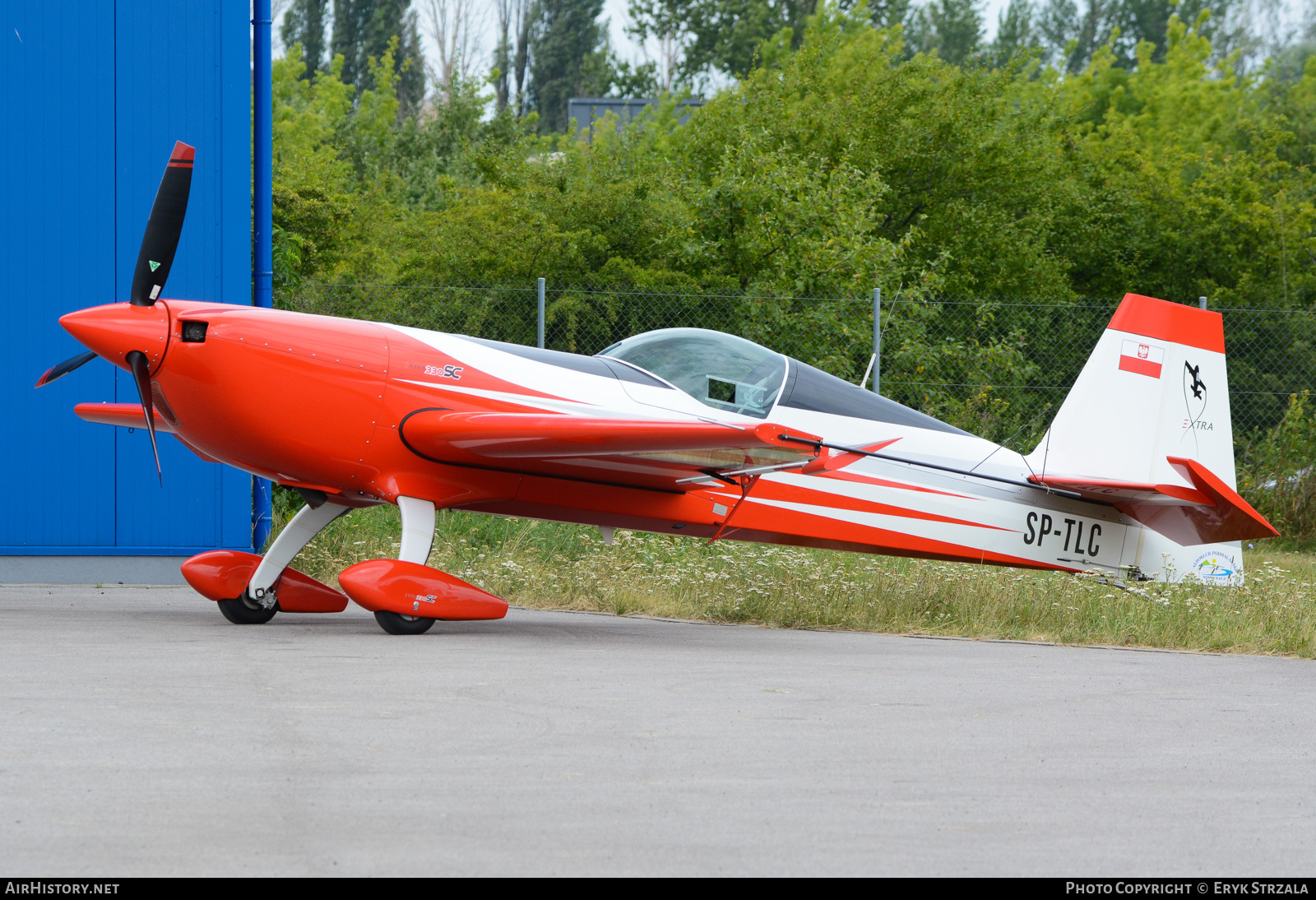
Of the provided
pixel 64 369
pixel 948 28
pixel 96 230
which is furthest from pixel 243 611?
pixel 948 28

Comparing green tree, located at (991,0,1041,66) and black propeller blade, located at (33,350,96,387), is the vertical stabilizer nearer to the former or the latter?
black propeller blade, located at (33,350,96,387)

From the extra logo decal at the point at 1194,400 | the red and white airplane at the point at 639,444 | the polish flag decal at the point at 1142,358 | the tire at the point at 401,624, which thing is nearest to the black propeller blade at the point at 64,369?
the red and white airplane at the point at 639,444

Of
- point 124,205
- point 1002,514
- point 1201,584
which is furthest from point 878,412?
point 124,205

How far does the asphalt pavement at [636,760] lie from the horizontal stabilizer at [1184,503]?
2148 mm

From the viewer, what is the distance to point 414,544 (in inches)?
311

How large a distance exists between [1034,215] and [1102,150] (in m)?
6.76

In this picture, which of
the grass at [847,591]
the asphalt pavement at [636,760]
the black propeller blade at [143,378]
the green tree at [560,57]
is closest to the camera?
the asphalt pavement at [636,760]

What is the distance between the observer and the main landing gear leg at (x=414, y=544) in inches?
302

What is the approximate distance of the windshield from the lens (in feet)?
28.0

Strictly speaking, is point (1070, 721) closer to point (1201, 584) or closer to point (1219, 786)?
point (1219, 786)

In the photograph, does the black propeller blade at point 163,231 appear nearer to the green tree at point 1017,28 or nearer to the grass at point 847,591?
the grass at point 847,591

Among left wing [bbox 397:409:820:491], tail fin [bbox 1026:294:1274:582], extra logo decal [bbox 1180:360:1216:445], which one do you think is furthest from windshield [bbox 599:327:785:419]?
extra logo decal [bbox 1180:360:1216:445]

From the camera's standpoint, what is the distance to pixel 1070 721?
208 inches

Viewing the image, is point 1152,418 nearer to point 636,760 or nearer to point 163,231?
point 636,760
